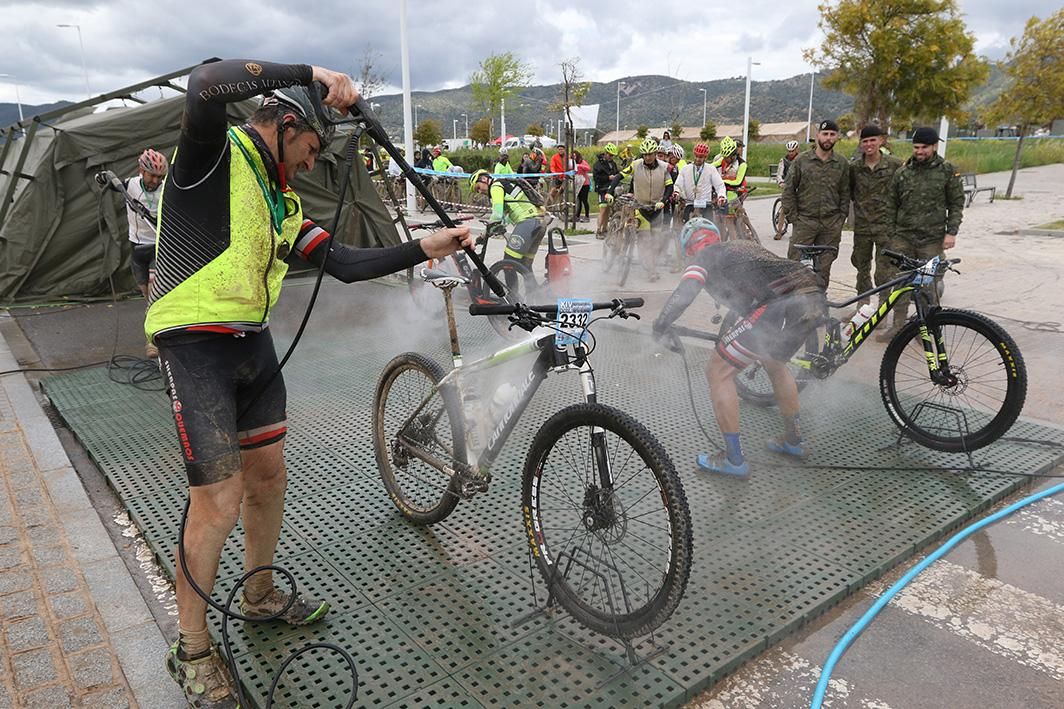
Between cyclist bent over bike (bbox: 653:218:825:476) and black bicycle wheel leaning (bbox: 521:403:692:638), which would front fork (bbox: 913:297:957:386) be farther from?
black bicycle wheel leaning (bbox: 521:403:692:638)

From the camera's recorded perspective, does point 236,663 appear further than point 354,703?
Yes

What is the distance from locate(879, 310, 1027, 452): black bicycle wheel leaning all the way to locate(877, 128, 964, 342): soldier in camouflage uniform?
1.54m

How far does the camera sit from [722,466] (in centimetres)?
400

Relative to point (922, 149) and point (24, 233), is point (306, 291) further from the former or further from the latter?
point (922, 149)

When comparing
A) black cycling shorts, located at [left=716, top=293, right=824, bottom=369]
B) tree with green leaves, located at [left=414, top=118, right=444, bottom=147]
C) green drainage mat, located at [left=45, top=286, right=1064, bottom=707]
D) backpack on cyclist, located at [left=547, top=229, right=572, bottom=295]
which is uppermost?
tree with green leaves, located at [left=414, top=118, right=444, bottom=147]

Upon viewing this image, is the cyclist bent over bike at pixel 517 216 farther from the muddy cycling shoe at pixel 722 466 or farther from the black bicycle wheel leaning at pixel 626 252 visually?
the muddy cycling shoe at pixel 722 466

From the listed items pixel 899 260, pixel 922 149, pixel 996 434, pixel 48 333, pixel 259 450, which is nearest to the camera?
pixel 259 450

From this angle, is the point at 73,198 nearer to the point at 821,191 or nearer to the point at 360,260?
the point at 360,260

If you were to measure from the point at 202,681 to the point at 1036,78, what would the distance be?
70.2 ft

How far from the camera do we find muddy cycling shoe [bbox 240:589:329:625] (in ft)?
9.07

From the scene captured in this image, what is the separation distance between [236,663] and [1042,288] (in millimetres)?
9371

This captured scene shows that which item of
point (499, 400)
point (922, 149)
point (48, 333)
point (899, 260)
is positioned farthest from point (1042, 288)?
point (48, 333)

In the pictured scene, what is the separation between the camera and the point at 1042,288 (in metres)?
8.59

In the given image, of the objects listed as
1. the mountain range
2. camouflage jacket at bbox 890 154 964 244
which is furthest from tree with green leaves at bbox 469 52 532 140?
the mountain range
